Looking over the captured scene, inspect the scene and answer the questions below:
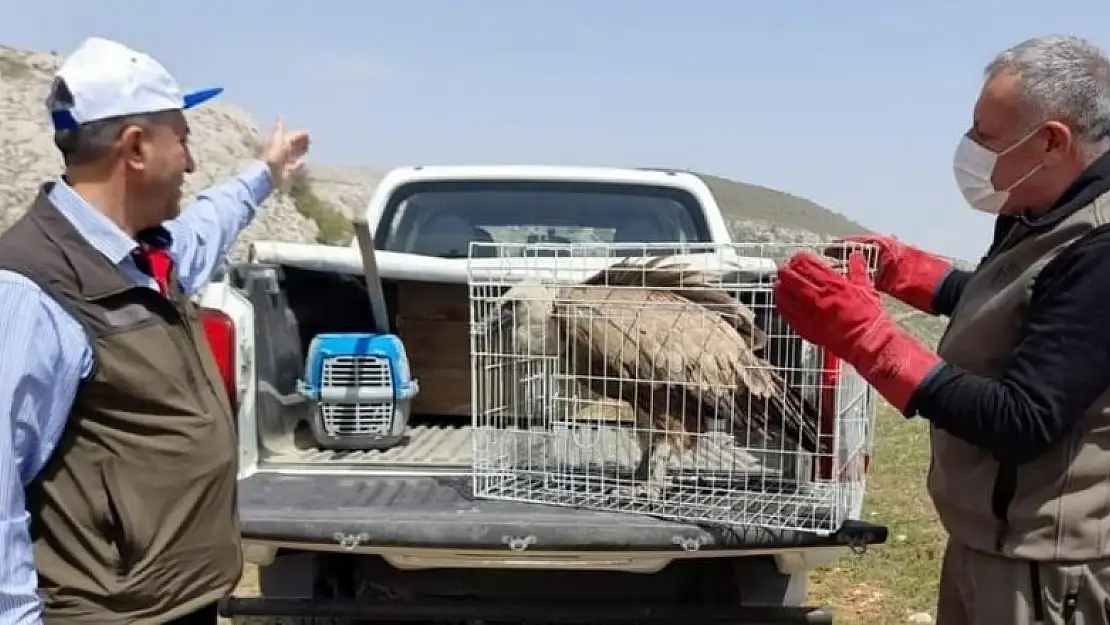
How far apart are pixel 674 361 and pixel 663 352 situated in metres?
0.04

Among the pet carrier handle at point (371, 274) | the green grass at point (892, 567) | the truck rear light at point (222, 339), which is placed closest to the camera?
the truck rear light at point (222, 339)

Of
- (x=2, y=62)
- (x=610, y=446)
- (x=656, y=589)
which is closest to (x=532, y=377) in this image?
(x=610, y=446)

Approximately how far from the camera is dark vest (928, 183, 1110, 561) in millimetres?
2066

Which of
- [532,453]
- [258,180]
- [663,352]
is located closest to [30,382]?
[258,180]

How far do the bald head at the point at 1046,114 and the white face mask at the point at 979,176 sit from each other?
14 millimetres

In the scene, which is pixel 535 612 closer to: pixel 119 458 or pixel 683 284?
pixel 683 284

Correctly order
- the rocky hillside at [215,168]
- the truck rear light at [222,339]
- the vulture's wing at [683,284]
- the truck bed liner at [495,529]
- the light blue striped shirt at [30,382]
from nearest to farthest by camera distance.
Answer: the light blue striped shirt at [30,382] < the truck bed liner at [495,529] < the vulture's wing at [683,284] < the truck rear light at [222,339] < the rocky hillside at [215,168]

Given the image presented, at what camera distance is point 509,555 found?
9.22 ft

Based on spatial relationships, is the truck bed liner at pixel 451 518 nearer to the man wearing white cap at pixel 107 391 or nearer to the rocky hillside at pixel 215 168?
the man wearing white cap at pixel 107 391

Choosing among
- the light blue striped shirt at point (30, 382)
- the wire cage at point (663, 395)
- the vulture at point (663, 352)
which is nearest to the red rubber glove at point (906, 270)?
the wire cage at point (663, 395)

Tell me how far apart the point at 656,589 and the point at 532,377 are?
2.91 feet

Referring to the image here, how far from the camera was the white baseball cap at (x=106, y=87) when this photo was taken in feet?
6.52

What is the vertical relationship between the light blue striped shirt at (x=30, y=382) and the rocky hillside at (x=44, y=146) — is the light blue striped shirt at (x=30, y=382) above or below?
above

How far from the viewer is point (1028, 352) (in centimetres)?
201
